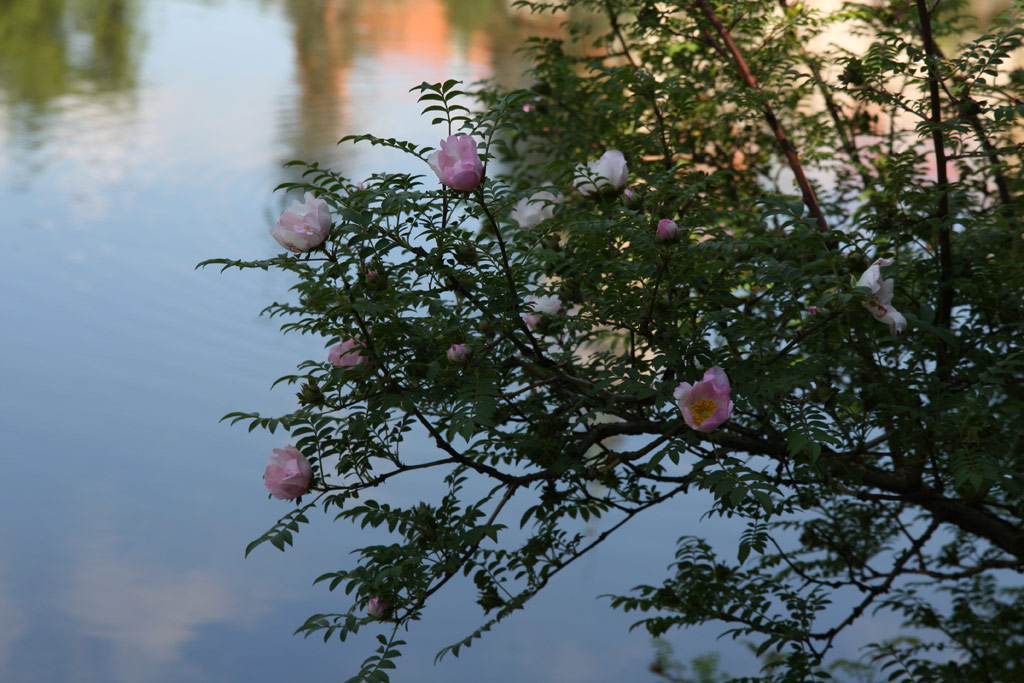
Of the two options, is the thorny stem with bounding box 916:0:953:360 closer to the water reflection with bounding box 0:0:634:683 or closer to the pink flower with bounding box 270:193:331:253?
the pink flower with bounding box 270:193:331:253

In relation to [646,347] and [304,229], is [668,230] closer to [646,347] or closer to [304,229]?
[646,347]

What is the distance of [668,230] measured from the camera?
39.2 inches

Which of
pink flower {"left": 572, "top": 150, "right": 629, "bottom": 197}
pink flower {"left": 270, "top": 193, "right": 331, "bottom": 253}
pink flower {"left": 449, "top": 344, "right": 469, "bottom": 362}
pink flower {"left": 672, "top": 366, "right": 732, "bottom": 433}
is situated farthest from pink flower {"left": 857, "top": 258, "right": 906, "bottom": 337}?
pink flower {"left": 270, "top": 193, "right": 331, "bottom": 253}

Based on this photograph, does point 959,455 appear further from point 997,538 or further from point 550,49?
point 550,49

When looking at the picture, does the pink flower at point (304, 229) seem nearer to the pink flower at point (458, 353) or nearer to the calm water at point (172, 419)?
the pink flower at point (458, 353)

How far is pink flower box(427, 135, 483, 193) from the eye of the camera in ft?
3.01

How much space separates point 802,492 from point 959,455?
33 centimetres

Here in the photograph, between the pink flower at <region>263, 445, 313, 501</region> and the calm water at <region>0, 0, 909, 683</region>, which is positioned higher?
the calm water at <region>0, 0, 909, 683</region>

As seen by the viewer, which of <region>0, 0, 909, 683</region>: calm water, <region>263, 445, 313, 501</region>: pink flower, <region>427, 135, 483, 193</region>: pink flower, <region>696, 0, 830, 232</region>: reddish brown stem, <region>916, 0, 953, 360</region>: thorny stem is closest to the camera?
<region>427, 135, 483, 193</region>: pink flower

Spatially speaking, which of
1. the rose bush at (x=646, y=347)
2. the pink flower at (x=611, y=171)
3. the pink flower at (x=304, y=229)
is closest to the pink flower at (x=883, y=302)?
the rose bush at (x=646, y=347)

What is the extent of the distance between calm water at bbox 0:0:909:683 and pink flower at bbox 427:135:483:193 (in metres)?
1.37

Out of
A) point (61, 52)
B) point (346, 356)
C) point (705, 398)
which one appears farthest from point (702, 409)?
point (61, 52)

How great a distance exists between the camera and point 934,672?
149 cm

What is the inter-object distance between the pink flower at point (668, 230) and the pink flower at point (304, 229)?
34 centimetres
